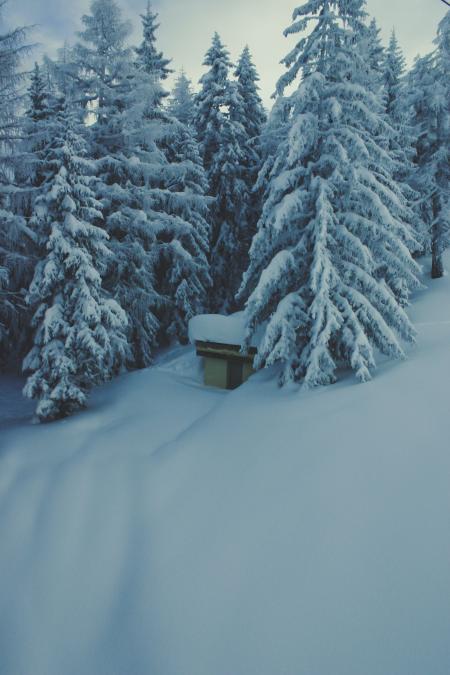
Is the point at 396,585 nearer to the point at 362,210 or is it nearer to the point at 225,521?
the point at 225,521

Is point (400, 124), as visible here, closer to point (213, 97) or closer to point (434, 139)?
point (434, 139)

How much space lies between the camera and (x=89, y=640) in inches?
201

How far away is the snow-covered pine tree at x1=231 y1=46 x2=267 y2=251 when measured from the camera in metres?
24.2

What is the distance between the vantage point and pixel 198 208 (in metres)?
20.5

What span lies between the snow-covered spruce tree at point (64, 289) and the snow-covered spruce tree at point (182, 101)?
18.3 meters

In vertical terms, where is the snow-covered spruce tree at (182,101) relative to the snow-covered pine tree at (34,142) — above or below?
above

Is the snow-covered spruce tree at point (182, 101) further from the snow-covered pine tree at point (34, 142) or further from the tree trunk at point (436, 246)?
the tree trunk at point (436, 246)

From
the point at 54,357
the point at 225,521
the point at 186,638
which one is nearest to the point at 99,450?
the point at 54,357

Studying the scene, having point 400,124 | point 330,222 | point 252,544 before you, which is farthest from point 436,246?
point 252,544

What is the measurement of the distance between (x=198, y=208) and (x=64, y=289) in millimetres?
9981

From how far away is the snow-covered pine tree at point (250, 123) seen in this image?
24.2m

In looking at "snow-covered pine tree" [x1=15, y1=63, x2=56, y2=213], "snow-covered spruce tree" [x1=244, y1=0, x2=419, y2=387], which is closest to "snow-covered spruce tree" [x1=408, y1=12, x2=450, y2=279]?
"snow-covered spruce tree" [x1=244, y1=0, x2=419, y2=387]

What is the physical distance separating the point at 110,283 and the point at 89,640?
14.1m

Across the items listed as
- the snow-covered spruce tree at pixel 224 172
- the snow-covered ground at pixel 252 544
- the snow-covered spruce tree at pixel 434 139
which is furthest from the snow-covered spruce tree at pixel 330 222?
the snow-covered spruce tree at pixel 224 172
